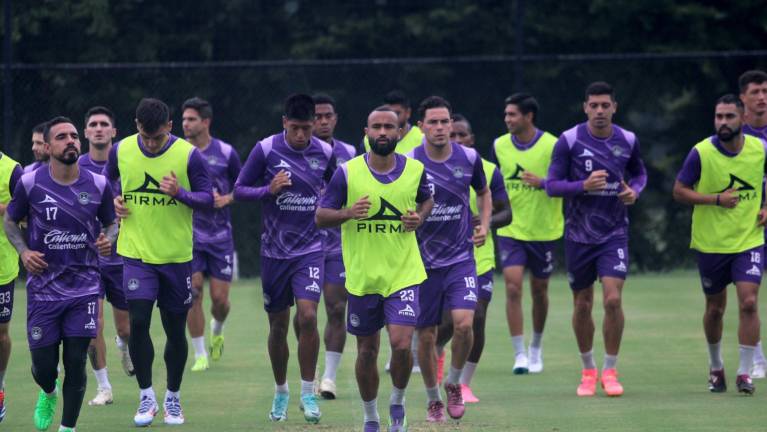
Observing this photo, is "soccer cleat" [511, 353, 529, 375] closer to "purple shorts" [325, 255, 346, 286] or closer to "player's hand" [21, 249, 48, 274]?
"purple shorts" [325, 255, 346, 286]

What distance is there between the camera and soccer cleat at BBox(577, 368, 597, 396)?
11383 mm

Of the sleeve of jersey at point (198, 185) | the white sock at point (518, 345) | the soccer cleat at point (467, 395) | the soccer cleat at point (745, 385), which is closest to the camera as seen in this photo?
the sleeve of jersey at point (198, 185)

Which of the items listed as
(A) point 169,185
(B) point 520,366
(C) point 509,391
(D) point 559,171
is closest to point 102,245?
(A) point 169,185

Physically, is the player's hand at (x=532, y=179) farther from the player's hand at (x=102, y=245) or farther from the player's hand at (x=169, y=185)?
the player's hand at (x=102, y=245)

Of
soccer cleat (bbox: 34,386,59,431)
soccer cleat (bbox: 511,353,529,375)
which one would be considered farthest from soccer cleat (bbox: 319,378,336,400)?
soccer cleat (bbox: 34,386,59,431)

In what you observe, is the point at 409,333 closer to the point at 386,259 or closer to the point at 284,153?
the point at 386,259

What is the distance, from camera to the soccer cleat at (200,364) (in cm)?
1308

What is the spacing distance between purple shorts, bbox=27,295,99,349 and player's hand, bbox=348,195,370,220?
180cm

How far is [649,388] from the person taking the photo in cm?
1164

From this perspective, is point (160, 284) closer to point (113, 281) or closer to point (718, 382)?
point (113, 281)

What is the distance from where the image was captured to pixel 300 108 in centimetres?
1047

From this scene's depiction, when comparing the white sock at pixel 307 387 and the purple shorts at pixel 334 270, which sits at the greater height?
the purple shorts at pixel 334 270

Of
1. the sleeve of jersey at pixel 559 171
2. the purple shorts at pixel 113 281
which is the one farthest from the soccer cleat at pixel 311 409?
the sleeve of jersey at pixel 559 171

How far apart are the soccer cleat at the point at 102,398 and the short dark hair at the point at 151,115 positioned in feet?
7.41
